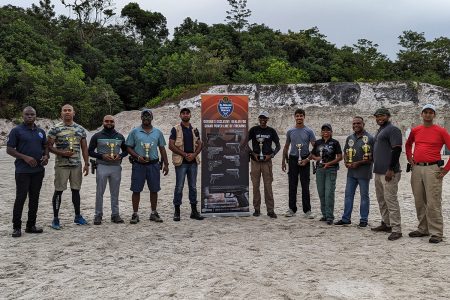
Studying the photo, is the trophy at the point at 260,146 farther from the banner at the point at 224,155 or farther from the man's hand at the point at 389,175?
the man's hand at the point at 389,175

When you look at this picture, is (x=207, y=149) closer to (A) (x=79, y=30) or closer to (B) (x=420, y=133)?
(B) (x=420, y=133)

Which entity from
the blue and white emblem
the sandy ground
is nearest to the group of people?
the sandy ground

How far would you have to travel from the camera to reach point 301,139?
23.0 feet

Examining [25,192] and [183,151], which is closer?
[25,192]

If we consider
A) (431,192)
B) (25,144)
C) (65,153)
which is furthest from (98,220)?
(431,192)

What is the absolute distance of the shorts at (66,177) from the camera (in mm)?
6176

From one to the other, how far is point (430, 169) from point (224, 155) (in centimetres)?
323

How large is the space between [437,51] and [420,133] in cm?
4316

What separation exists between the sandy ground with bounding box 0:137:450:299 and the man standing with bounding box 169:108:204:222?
1.85 feet

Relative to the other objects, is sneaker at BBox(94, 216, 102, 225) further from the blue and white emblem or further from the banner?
the blue and white emblem

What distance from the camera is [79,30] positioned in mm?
47188

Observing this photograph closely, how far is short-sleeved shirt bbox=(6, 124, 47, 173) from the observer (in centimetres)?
568

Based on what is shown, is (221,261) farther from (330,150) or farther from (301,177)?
(330,150)

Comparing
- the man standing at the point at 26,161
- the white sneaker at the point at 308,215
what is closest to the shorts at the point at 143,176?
the man standing at the point at 26,161
